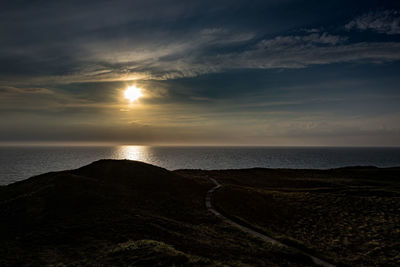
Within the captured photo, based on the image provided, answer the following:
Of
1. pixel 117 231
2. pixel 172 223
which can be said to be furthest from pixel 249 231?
pixel 117 231

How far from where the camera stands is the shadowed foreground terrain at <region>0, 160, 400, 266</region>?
17.8 metres

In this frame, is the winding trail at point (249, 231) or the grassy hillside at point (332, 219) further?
the grassy hillside at point (332, 219)

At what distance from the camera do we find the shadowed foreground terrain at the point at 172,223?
17.8 m

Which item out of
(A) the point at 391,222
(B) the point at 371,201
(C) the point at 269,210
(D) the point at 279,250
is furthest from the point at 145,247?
(B) the point at 371,201

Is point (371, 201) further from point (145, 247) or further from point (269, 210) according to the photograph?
point (145, 247)

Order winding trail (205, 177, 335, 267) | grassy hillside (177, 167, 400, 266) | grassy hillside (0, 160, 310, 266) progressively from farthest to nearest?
grassy hillside (177, 167, 400, 266), winding trail (205, 177, 335, 267), grassy hillside (0, 160, 310, 266)

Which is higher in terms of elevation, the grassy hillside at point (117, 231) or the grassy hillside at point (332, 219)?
the grassy hillside at point (117, 231)

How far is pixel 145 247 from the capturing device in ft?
Result: 57.5

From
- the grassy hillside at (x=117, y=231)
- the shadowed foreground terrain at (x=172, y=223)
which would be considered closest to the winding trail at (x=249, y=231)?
the shadowed foreground terrain at (x=172, y=223)

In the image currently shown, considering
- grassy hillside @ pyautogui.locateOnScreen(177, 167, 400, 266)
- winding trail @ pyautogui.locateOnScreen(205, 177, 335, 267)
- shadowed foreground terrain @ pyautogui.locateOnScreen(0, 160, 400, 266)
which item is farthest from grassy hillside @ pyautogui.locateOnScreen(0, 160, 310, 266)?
grassy hillside @ pyautogui.locateOnScreen(177, 167, 400, 266)

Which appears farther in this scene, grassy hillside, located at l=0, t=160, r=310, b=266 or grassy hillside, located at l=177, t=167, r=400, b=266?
grassy hillside, located at l=177, t=167, r=400, b=266

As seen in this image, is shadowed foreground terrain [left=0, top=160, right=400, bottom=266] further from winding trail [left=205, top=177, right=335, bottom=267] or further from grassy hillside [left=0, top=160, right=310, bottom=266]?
winding trail [left=205, top=177, right=335, bottom=267]

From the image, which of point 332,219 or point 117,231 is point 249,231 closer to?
point 117,231

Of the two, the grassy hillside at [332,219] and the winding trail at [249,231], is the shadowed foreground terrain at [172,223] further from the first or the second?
the winding trail at [249,231]
